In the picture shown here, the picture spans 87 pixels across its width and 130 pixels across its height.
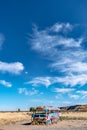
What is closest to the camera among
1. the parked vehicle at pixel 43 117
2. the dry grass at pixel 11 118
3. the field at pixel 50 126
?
the field at pixel 50 126

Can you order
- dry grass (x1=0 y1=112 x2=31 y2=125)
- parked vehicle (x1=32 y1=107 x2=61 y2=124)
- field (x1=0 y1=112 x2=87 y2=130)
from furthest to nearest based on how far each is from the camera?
dry grass (x1=0 y1=112 x2=31 y2=125) < parked vehicle (x1=32 y1=107 x2=61 y2=124) < field (x1=0 y1=112 x2=87 y2=130)

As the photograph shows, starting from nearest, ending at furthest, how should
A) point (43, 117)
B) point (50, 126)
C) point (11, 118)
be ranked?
point (50, 126) < point (43, 117) < point (11, 118)

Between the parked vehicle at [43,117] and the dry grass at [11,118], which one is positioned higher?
the dry grass at [11,118]

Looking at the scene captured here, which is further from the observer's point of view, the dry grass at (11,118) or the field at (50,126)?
the dry grass at (11,118)

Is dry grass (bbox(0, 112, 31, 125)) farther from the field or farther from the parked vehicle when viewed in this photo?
the parked vehicle

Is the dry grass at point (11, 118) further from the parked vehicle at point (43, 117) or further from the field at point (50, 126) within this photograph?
the parked vehicle at point (43, 117)

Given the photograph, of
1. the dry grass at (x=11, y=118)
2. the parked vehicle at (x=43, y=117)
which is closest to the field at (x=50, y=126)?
the dry grass at (x=11, y=118)

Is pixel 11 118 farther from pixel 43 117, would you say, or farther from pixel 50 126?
pixel 50 126

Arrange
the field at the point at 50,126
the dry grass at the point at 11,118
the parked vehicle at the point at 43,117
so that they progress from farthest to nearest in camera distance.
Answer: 1. the dry grass at the point at 11,118
2. the parked vehicle at the point at 43,117
3. the field at the point at 50,126

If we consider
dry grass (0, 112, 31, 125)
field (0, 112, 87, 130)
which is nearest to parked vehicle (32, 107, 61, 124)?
field (0, 112, 87, 130)

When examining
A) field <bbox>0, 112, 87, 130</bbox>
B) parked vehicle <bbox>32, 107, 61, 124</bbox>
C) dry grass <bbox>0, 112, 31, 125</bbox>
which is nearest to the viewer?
field <bbox>0, 112, 87, 130</bbox>

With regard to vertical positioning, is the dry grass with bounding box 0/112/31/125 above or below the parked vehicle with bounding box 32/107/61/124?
above

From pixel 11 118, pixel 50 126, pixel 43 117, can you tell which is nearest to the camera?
pixel 50 126

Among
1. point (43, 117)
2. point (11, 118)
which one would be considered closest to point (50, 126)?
point (43, 117)
